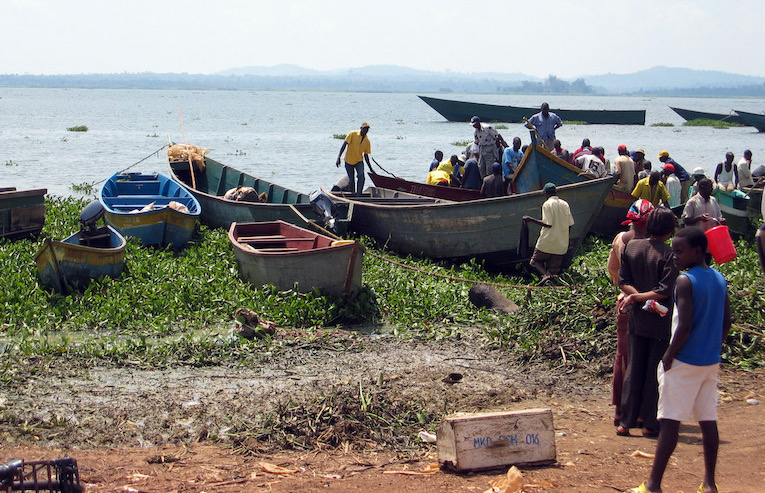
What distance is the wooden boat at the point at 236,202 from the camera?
47.7ft

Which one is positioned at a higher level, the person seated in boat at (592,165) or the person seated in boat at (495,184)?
the person seated in boat at (592,165)

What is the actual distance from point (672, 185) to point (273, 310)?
889cm

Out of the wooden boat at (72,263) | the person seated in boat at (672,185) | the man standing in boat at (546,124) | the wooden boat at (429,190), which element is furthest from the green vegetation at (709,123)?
the wooden boat at (72,263)

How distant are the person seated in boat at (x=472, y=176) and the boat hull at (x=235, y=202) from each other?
3323 mm

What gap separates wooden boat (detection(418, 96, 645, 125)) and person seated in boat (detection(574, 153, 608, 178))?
41.7 meters

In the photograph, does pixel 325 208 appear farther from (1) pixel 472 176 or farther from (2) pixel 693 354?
(2) pixel 693 354

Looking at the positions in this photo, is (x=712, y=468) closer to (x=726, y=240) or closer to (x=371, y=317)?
(x=726, y=240)

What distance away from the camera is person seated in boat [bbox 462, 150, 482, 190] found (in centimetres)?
1622

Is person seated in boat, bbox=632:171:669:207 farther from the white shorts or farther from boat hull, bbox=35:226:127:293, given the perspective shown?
the white shorts

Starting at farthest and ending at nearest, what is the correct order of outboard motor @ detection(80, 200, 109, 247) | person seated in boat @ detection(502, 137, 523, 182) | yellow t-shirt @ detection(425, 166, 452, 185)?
yellow t-shirt @ detection(425, 166, 452, 185) → person seated in boat @ detection(502, 137, 523, 182) → outboard motor @ detection(80, 200, 109, 247)

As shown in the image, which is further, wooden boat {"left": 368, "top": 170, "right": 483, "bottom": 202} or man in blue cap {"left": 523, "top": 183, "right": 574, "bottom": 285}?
wooden boat {"left": 368, "top": 170, "right": 483, "bottom": 202}

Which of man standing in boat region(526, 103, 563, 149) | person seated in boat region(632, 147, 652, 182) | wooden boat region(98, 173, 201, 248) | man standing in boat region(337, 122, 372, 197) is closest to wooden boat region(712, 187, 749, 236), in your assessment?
person seated in boat region(632, 147, 652, 182)

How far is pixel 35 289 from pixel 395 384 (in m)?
5.95

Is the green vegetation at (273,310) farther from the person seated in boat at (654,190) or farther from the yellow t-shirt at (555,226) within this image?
the person seated in boat at (654,190)
